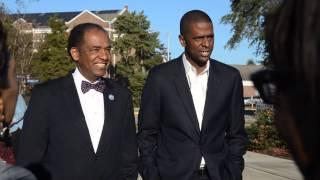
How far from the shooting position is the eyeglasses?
1326 millimetres

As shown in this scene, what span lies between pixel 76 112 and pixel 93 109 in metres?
0.15

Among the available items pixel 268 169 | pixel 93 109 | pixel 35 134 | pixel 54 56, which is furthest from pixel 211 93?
pixel 54 56

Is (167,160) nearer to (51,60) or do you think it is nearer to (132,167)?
(132,167)

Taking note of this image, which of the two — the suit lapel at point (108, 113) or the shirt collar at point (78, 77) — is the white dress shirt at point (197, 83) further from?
the shirt collar at point (78, 77)

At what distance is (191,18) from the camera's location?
5.14m

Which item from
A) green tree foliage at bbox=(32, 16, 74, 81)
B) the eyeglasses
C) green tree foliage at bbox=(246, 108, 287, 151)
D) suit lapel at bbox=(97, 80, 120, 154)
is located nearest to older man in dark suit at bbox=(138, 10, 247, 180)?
suit lapel at bbox=(97, 80, 120, 154)

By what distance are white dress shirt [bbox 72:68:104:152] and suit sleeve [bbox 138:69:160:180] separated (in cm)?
59

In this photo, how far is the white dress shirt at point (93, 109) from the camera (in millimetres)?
4586

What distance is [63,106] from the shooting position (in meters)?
4.59

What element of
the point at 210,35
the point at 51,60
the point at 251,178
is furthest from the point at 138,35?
the point at 210,35

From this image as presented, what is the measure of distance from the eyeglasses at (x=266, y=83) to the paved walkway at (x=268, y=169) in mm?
10225

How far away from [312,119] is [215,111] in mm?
3818

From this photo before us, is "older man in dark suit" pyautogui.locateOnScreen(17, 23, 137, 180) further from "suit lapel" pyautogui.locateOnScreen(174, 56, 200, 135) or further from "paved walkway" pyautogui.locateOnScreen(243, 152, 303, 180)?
"paved walkway" pyautogui.locateOnScreen(243, 152, 303, 180)

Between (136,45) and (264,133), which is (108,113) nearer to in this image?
(264,133)
